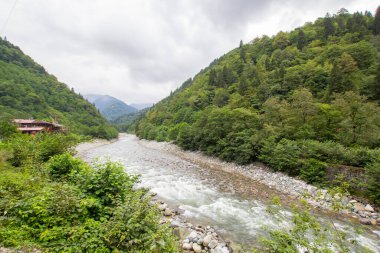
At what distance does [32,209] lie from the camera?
5648 mm

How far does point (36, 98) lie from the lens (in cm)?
7756

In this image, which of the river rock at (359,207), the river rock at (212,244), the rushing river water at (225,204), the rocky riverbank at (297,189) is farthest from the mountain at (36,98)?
the river rock at (359,207)

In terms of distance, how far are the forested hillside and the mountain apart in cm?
4175

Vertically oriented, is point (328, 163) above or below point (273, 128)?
below

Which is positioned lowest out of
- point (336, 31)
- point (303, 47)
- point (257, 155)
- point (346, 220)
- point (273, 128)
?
point (346, 220)

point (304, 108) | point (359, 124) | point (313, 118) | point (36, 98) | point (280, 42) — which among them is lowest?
point (359, 124)

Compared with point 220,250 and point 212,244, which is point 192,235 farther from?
point 220,250

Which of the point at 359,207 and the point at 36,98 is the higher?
the point at 36,98

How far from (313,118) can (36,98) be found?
93.5 metres

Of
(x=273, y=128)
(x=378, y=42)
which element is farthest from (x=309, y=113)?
(x=378, y=42)

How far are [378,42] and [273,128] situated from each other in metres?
46.3

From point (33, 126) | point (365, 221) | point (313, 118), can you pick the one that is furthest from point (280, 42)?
point (33, 126)

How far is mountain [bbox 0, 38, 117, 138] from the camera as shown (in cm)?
6844

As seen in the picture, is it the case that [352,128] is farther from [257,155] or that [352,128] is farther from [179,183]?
[179,183]
